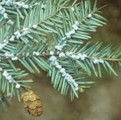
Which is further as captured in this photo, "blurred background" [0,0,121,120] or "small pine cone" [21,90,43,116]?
"blurred background" [0,0,121,120]

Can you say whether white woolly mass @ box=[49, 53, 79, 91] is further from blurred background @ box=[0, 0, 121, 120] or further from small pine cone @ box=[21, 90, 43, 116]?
blurred background @ box=[0, 0, 121, 120]

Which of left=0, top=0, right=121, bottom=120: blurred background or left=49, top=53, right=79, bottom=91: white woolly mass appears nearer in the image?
left=49, top=53, right=79, bottom=91: white woolly mass

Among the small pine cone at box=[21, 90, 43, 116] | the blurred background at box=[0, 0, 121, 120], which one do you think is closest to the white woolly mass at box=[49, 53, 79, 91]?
the small pine cone at box=[21, 90, 43, 116]

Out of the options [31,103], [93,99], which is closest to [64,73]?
[31,103]

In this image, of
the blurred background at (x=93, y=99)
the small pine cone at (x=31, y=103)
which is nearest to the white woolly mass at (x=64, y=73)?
the small pine cone at (x=31, y=103)

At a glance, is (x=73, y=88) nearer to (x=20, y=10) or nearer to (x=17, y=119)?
(x=20, y=10)

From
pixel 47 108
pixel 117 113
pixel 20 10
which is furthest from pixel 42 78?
pixel 20 10

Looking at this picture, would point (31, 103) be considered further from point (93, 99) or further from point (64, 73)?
point (93, 99)

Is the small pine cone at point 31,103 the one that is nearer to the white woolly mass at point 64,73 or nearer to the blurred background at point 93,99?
the white woolly mass at point 64,73
